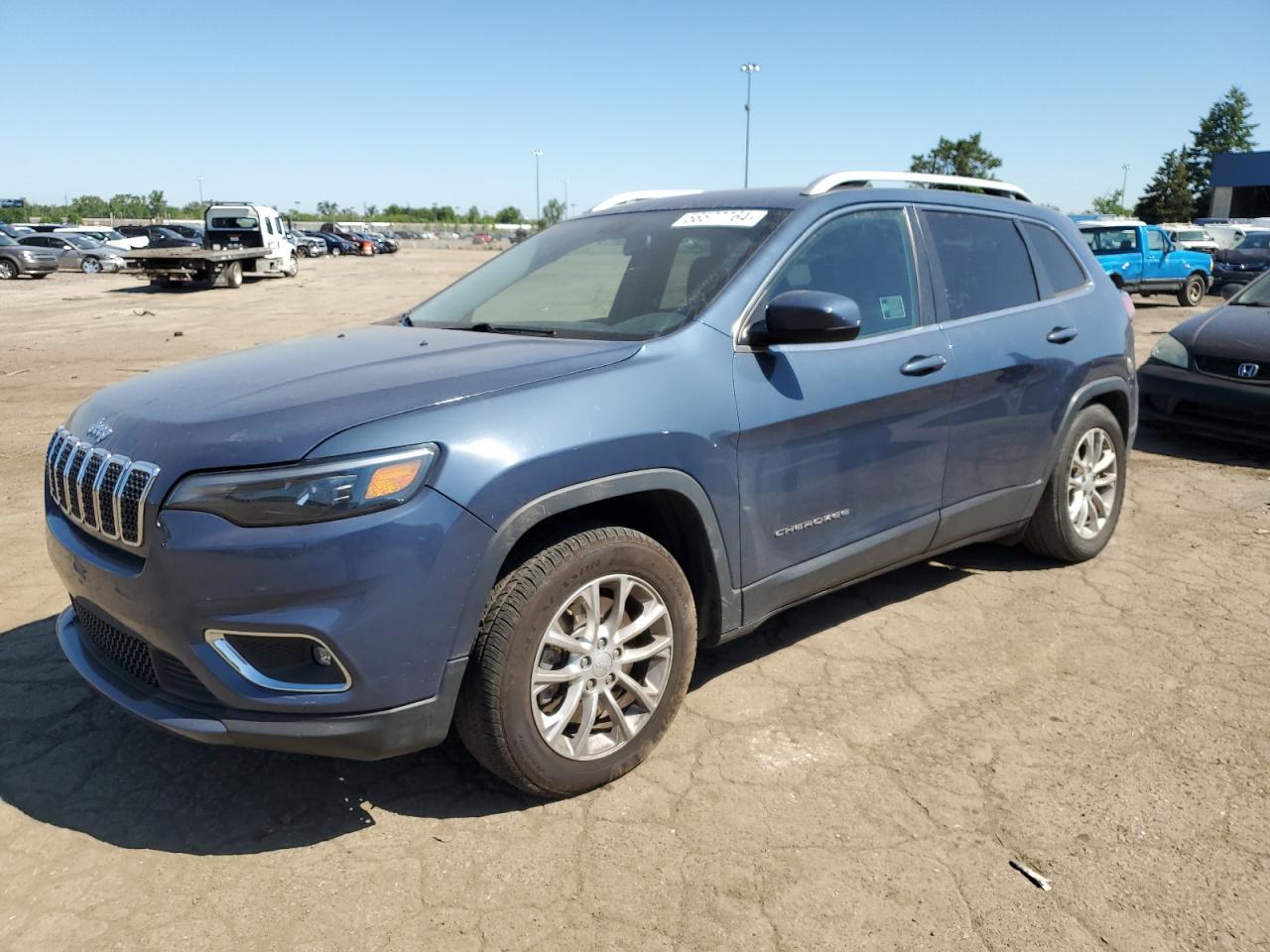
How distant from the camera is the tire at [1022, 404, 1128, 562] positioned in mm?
4617

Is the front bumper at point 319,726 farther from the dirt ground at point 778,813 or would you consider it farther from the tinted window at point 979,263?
the tinted window at point 979,263

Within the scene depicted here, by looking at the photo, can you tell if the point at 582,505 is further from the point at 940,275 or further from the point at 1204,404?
the point at 1204,404

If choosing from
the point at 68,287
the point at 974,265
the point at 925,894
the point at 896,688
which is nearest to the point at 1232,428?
the point at 974,265

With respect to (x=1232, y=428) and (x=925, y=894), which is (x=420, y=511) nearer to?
(x=925, y=894)

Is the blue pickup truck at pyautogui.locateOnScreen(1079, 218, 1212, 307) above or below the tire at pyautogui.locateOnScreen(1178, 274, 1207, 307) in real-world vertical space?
above

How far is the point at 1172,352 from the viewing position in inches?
308

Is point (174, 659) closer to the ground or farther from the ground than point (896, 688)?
farther from the ground

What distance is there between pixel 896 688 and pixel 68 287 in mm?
29903

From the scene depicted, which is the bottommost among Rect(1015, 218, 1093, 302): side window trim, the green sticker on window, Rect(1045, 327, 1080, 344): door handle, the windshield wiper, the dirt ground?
the dirt ground

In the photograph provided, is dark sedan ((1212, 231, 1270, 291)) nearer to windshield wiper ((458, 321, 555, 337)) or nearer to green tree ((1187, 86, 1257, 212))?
windshield wiper ((458, 321, 555, 337))

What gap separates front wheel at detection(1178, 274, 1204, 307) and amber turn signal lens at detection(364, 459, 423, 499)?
73.4 feet

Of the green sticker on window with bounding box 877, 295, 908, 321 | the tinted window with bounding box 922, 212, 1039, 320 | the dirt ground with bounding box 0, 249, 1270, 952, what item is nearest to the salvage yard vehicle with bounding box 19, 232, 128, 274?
the dirt ground with bounding box 0, 249, 1270, 952

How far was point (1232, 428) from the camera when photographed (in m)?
7.33

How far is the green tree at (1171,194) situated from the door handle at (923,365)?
267 ft
